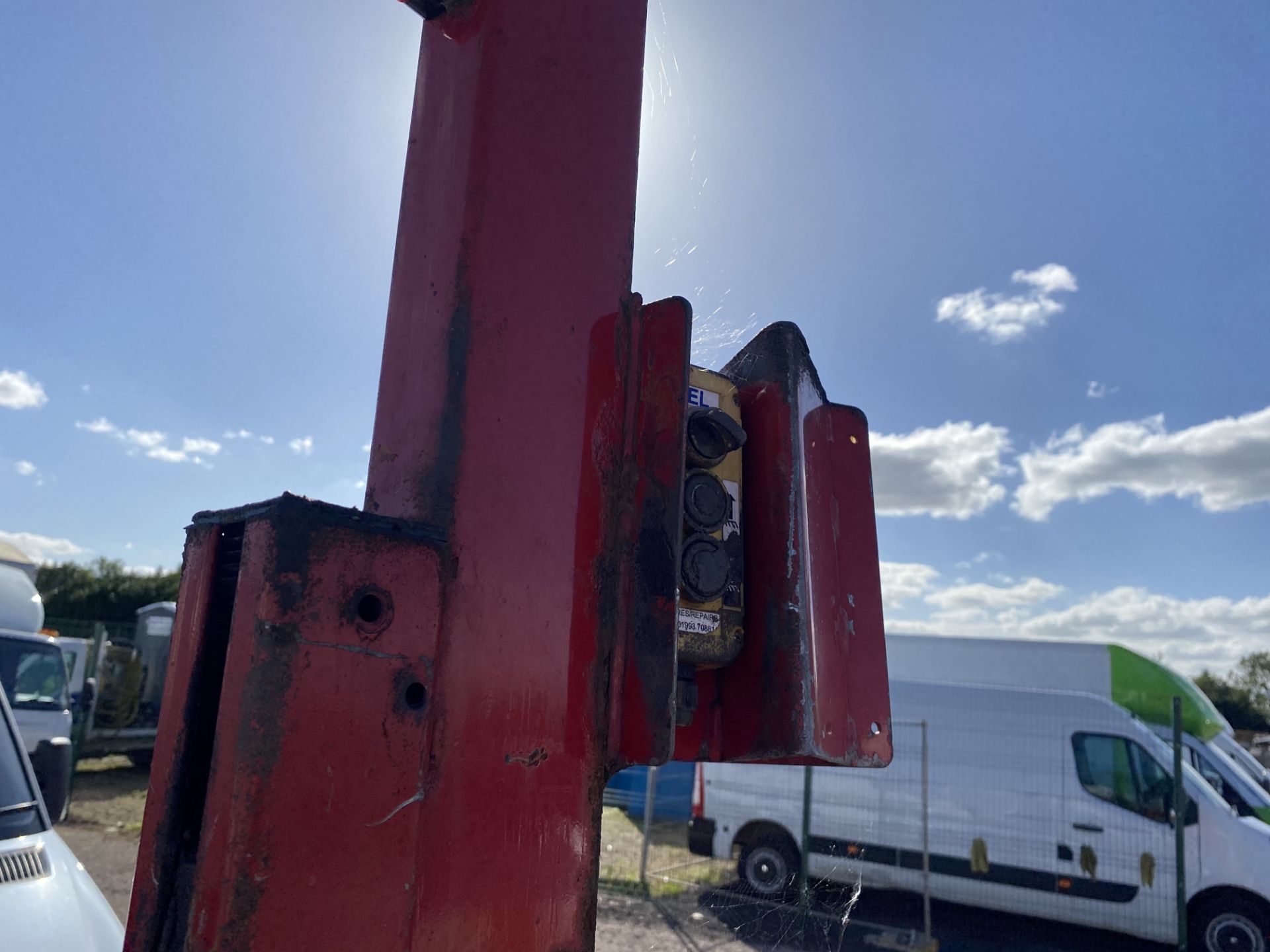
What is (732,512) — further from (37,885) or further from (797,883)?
(797,883)

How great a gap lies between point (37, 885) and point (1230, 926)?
851cm

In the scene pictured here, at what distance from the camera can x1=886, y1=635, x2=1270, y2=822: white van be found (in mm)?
8164

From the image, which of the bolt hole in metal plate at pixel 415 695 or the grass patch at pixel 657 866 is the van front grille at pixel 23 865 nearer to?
the bolt hole in metal plate at pixel 415 695

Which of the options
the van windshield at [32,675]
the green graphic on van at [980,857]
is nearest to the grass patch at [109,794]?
the van windshield at [32,675]

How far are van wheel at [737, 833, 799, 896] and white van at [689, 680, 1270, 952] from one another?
0.01 metres

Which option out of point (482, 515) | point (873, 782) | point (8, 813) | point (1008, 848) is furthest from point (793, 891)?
point (482, 515)

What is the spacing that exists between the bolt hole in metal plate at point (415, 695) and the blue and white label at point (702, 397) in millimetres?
722

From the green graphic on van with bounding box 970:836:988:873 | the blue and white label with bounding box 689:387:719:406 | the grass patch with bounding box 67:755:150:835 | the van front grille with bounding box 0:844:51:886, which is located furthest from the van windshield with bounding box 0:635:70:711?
the blue and white label with bounding box 689:387:719:406

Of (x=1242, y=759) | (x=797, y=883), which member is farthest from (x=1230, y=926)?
(x=797, y=883)

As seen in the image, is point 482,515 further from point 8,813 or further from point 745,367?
point 8,813

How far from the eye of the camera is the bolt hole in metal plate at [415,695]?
1.01 meters

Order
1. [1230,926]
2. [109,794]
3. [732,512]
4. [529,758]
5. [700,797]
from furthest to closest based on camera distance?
[109,794] → [700,797] → [1230,926] → [732,512] → [529,758]

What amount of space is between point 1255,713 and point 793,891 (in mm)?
31200

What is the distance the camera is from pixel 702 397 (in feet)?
5.23
